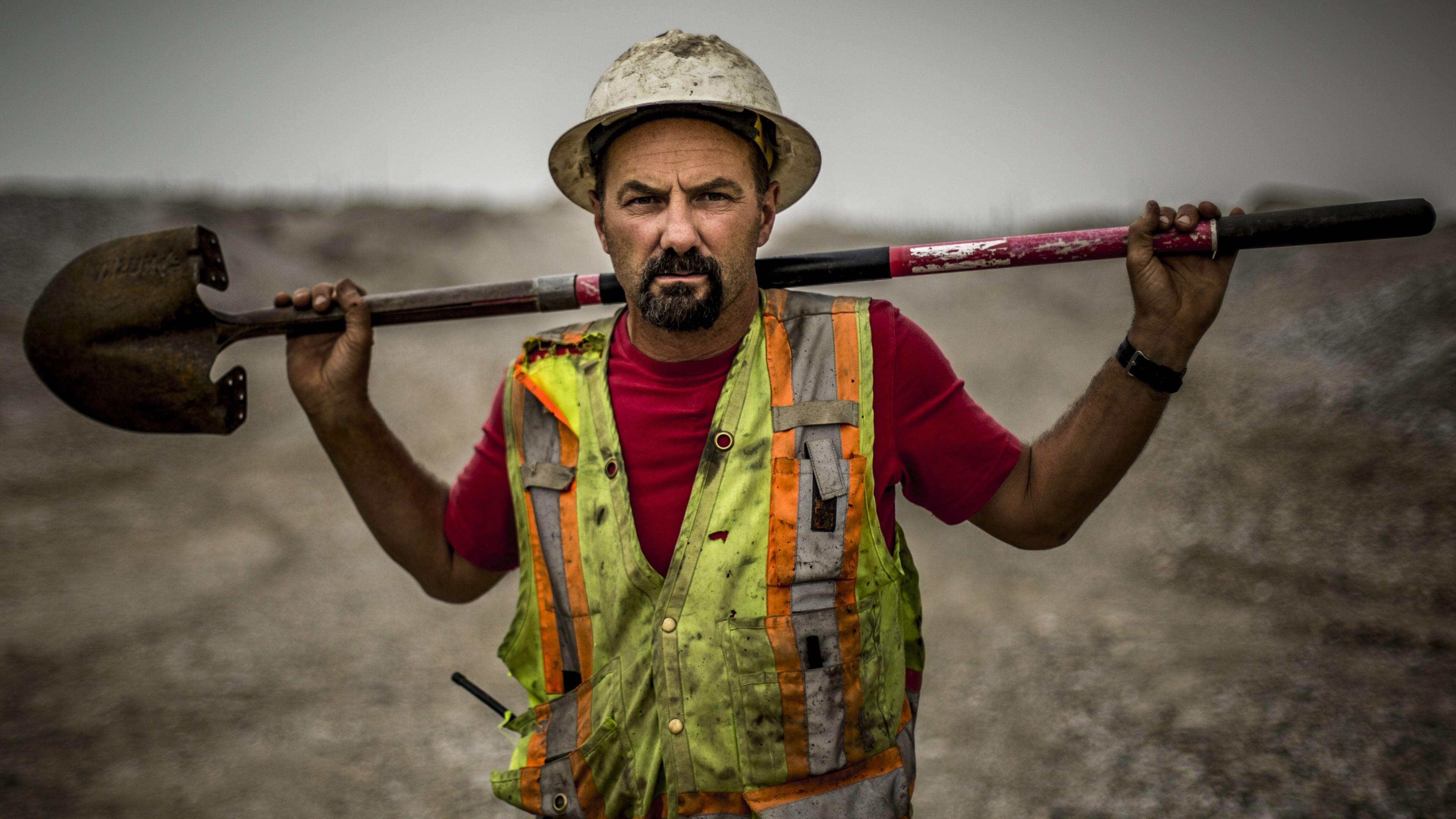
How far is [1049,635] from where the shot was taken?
5.27 m

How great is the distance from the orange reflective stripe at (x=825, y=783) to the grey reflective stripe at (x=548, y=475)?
80 centimetres

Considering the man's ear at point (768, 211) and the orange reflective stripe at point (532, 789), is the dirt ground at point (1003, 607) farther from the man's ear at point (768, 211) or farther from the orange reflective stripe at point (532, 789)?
the man's ear at point (768, 211)

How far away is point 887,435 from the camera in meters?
2.07

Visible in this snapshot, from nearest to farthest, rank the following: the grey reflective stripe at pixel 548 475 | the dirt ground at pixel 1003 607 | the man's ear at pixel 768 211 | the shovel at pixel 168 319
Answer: the grey reflective stripe at pixel 548 475 < the man's ear at pixel 768 211 < the shovel at pixel 168 319 < the dirt ground at pixel 1003 607

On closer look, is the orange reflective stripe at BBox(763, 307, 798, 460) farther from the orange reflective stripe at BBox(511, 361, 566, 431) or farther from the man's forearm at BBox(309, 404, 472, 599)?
the man's forearm at BBox(309, 404, 472, 599)

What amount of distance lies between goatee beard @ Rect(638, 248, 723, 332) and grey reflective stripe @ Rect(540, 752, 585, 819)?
38.4 inches

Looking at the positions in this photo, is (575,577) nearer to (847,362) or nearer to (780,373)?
(780,373)

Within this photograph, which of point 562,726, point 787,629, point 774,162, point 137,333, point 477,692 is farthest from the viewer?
point 477,692

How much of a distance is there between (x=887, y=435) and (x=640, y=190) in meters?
0.79

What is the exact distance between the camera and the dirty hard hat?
6.64 ft

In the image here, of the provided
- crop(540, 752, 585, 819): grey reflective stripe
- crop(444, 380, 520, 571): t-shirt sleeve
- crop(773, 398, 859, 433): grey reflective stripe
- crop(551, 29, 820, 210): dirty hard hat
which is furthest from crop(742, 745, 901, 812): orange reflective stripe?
crop(551, 29, 820, 210): dirty hard hat

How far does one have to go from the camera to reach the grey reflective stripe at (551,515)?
6.95ft

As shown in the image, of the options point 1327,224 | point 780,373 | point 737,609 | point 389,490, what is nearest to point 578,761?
point 737,609

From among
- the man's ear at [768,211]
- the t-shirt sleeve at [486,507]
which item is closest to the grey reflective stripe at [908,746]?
the t-shirt sleeve at [486,507]
